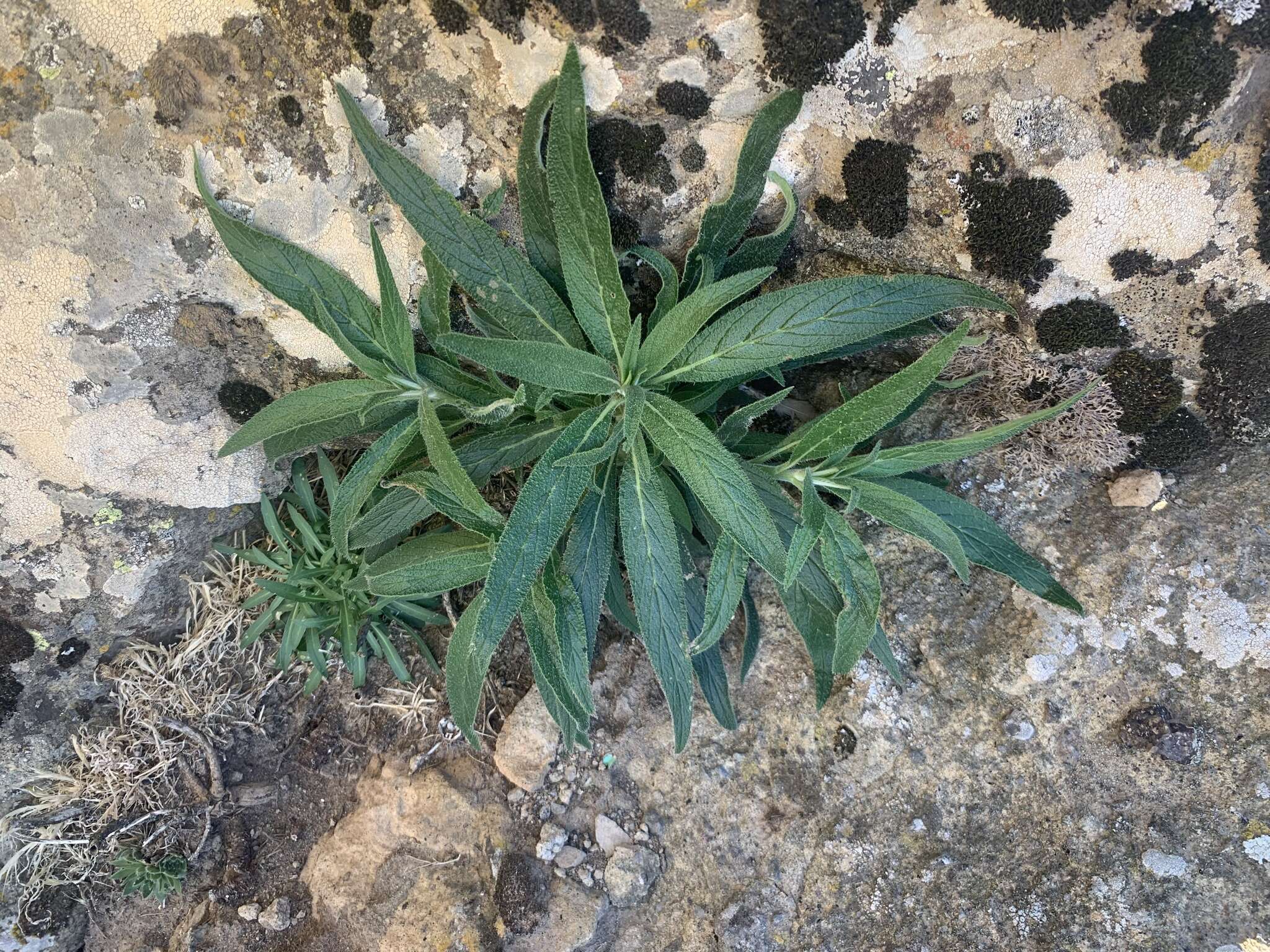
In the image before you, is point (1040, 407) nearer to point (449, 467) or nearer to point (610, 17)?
point (610, 17)

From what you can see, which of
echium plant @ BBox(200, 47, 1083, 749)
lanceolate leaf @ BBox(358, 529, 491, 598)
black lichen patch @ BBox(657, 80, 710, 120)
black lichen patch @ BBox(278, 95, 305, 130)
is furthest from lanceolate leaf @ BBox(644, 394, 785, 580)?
black lichen patch @ BBox(278, 95, 305, 130)

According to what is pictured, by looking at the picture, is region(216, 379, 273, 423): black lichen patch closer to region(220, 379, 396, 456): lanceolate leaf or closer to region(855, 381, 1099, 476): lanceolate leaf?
region(220, 379, 396, 456): lanceolate leaf

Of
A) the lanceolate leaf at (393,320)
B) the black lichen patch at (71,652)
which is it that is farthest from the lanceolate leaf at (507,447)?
the black lichen patch at (71,652)

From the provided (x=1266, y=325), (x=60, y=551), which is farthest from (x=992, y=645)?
(x=60, y=551)

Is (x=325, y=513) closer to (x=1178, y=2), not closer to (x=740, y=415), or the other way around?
(x=740, y=415)

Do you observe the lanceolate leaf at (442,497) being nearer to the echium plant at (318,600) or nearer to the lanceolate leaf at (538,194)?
the lanceolate leaf at (538,194)
